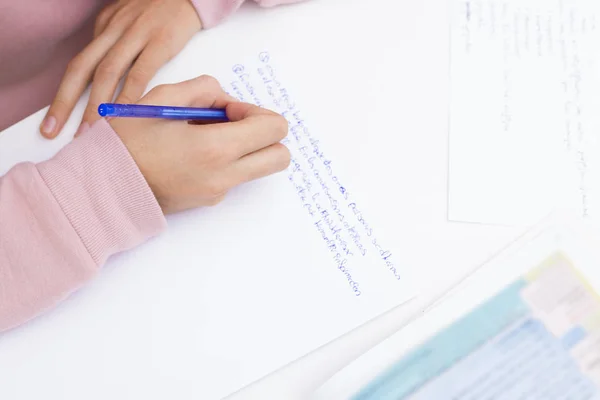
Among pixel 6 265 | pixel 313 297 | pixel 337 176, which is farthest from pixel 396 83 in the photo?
pixel 6 265

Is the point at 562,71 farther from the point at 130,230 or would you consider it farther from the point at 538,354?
the point at 130,230

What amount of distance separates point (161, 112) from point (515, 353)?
352 millimetres

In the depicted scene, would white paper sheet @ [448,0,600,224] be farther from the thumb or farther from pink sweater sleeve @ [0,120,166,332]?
pink sweater sleeve @ [0,120,166,332]

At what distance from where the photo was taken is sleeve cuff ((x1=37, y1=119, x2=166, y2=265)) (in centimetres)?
46

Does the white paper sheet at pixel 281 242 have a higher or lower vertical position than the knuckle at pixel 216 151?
lower

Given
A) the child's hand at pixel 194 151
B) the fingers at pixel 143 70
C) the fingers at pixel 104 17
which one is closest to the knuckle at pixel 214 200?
the child's hand at pixel 194 151

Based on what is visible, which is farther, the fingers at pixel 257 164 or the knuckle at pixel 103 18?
the knuckle at pixel 103 18

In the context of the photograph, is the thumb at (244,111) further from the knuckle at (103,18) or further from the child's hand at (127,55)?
the knuckle at (103,18)

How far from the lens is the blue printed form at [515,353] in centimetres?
45

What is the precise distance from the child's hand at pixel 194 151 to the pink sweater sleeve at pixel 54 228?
0.03 m

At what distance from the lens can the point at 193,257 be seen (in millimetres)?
480

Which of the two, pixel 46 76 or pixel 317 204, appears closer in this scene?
pixel 317 204

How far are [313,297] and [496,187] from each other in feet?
0.66

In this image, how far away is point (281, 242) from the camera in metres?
0.49
